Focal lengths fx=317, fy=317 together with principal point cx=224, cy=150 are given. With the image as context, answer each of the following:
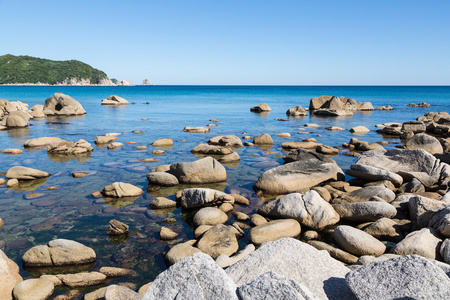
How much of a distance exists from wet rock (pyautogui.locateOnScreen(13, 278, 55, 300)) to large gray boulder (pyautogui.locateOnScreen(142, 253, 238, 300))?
282 cm

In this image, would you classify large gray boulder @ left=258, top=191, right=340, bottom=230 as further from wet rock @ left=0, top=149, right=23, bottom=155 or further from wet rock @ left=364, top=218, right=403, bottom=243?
wet rock @ left=0, top=149, right=23, bottom=155

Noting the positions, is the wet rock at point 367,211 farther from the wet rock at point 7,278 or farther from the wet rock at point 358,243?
the wet rock at point 7,278

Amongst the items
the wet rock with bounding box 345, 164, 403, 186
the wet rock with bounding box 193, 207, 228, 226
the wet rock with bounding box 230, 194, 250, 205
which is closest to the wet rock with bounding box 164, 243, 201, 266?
the wet rock with bounding box 193, 207, 228, 226

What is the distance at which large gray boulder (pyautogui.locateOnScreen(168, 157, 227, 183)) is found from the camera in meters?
10.2

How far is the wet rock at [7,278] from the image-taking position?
4.56 m

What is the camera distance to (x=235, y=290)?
2721mm

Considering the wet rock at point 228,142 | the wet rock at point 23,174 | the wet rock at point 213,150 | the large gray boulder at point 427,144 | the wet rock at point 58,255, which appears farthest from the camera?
the wet rock at point 228,142

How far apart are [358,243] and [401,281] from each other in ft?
10.1

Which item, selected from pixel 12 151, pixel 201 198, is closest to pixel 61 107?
pixel 12 151

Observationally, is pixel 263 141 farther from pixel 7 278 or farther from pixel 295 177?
pixel 7 278

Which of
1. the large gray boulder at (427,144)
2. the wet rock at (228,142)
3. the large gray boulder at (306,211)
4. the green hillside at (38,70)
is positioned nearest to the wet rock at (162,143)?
the wet rock at (228,142)

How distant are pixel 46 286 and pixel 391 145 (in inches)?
712

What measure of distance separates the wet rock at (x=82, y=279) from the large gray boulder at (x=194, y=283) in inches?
111

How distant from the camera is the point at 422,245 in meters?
5.37
